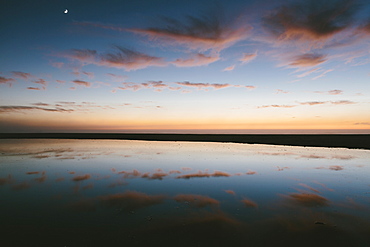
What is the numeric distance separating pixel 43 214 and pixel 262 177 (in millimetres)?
13604

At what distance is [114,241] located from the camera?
23.7 feet

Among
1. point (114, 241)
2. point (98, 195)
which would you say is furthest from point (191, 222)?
point (98, 195)

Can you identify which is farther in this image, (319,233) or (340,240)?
(319,233)

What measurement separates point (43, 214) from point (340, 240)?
1082 cm

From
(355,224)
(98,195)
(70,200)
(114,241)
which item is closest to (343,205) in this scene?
(355,224)

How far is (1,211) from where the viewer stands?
9727mm

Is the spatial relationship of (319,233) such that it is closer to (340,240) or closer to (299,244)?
(340,240)

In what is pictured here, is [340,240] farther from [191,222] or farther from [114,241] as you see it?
[114,241]

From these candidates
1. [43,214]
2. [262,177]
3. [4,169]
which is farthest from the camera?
[4,169]

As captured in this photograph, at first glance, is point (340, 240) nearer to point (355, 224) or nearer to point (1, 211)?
point (355, 224)

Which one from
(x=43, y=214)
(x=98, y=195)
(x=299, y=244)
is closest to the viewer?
(x=299, y=244)

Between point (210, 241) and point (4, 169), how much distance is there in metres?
19.7

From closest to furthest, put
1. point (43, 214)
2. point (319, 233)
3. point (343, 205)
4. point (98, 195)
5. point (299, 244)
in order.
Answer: point (299, 244) → point (319, 233) → point (43, 214) → point (343, 205) → point (98, 195)

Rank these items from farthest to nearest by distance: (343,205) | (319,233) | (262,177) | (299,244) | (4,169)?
(4,169), (262,177), (343,205), (319,233), (299,244)
